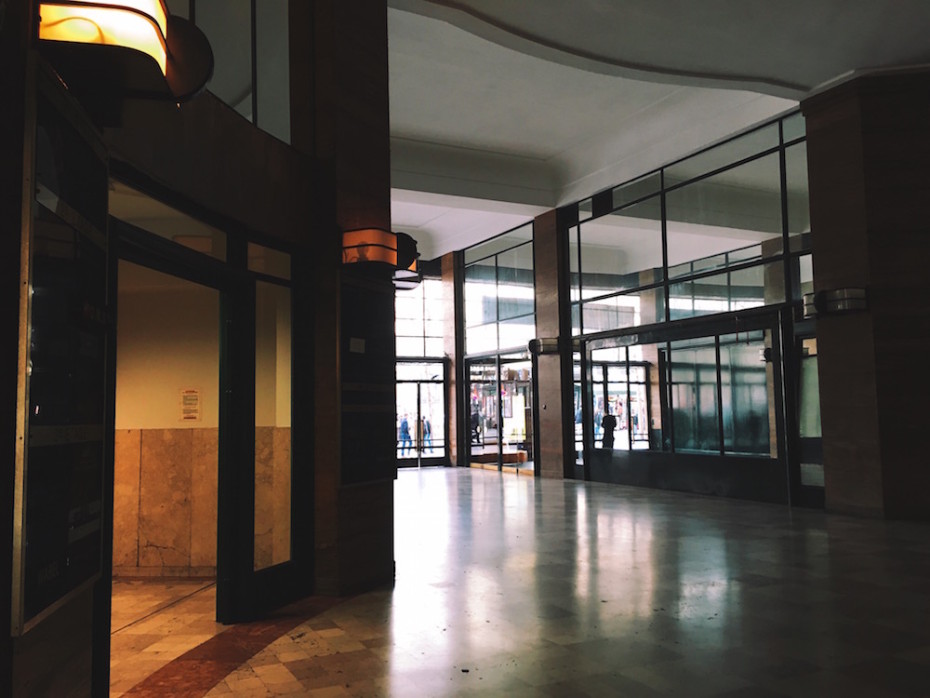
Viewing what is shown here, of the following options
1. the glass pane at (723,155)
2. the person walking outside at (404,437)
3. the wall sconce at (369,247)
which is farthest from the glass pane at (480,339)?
the wall sconce at (369,247)

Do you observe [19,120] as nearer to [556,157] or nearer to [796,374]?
[796,374]

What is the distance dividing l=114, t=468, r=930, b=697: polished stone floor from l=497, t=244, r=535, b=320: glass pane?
8.50m

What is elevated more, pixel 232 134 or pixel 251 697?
pixel 232 134

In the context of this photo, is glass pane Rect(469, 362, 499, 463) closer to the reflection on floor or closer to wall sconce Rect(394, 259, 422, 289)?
wall sconce Rect(394, 259, 422, 289)

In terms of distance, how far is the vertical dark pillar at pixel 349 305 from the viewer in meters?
5.75

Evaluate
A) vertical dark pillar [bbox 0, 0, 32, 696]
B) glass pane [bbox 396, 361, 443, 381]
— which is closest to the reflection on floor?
vertical dark pillar [bbox 0, 0, 32, 696]

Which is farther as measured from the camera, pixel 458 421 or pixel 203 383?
pixel 458 421

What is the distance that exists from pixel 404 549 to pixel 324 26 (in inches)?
190

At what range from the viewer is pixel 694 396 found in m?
12.0

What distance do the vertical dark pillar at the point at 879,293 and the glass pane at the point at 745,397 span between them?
4.35 feet

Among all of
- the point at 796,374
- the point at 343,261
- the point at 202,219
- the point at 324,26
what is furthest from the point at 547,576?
the point at 796,374

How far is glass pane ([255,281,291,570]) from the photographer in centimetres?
543

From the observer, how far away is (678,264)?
12.3 metres

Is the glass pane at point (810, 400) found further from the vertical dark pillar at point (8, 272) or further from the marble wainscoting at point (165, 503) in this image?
the vertical dark pillar at point (8, 272)
